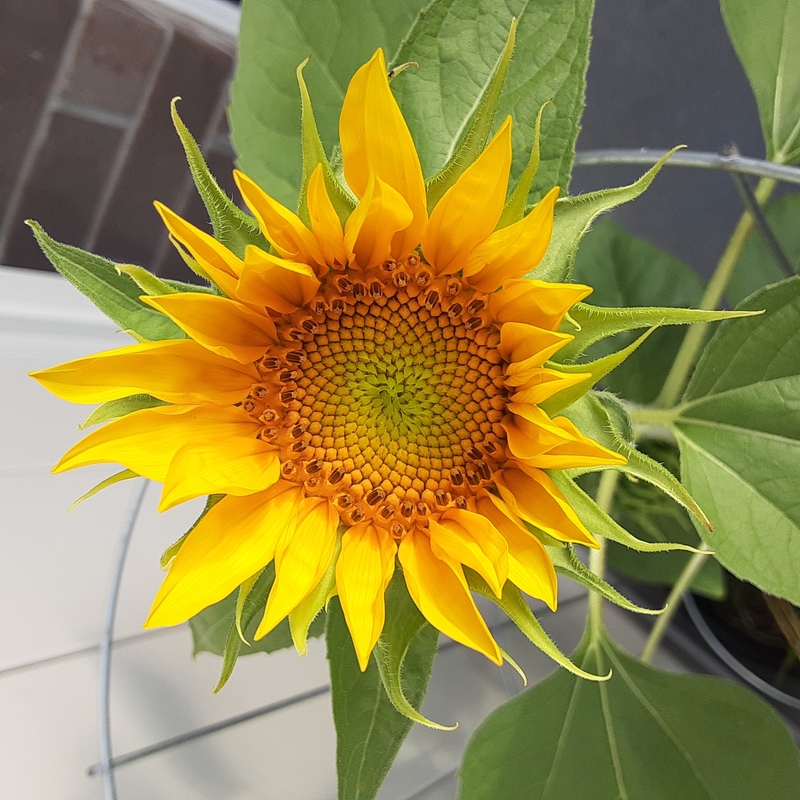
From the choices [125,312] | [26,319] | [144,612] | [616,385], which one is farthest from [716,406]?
[26,319]

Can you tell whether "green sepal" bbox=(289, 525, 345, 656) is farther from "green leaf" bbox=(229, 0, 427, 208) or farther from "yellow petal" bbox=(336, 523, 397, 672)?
"green leaf" bbox=(229, 0, 427, 208)

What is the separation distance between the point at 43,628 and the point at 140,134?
94 centimetres

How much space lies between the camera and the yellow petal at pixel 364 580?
0.38 meters

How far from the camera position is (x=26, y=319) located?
975 millimetres

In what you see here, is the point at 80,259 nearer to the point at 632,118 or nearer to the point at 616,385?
the point at 616,385


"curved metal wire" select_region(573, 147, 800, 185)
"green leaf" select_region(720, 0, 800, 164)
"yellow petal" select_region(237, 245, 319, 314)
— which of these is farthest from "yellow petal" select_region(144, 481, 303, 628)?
"green leaf" select_region(720, 0, 800, 164)

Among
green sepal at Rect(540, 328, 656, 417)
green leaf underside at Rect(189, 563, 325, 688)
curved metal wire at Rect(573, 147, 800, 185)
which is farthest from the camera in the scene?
green leaf underside at Rect(189, 563, 325, 688)

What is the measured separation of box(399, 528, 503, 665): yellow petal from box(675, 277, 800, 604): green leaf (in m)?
0.19

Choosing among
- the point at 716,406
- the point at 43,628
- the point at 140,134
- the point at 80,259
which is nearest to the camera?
the point at 80,259

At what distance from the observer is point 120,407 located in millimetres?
431

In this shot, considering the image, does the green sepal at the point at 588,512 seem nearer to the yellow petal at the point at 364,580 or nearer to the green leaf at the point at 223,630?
the yellow petal at the point at 364,580

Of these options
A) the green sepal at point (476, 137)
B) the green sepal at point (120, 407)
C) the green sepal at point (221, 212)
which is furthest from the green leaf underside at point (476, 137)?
the green sepal at point (120, 407)

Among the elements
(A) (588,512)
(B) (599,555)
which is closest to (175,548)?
(A) (588,512)

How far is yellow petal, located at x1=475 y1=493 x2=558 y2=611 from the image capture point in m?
0.39
